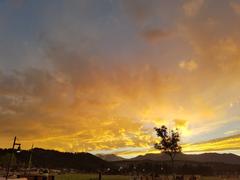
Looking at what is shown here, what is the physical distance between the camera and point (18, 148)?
114 feet

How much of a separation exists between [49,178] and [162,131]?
23.9 metres

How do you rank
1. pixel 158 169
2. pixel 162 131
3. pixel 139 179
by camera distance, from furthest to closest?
pixel 158 169, pixel 139 179, pixel 162 131

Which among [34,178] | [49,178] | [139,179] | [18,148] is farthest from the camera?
[139,179]

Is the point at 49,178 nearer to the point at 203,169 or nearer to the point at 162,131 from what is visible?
the point at 162,131

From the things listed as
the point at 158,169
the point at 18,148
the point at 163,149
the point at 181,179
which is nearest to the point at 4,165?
the point at 158,169

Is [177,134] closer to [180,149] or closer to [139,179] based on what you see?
[180,149]

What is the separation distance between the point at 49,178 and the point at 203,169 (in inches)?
6291

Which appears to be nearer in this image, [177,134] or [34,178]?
[34,178]

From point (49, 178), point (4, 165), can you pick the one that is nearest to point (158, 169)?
point (4, 165)

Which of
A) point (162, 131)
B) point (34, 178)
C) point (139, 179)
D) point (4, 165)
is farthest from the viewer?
point (4, 165)

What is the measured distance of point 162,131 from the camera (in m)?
60.1

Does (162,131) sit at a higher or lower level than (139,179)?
higher

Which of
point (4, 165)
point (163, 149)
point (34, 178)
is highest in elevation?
point (4, 165)

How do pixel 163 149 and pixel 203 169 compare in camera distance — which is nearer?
pixel 163 149
